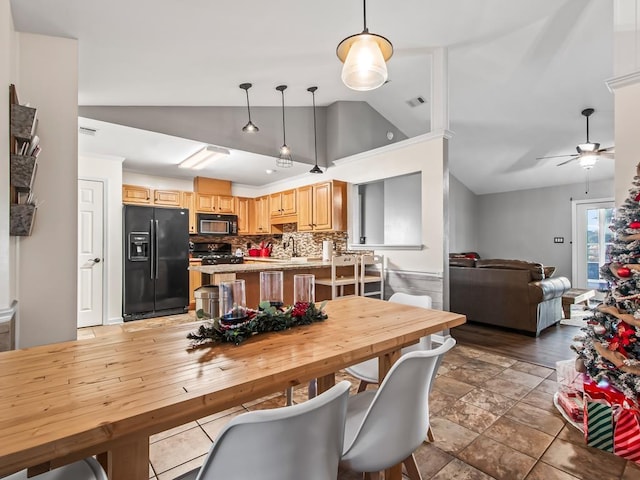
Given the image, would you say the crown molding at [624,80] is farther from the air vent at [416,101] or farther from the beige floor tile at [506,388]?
the air vent at [416,101]

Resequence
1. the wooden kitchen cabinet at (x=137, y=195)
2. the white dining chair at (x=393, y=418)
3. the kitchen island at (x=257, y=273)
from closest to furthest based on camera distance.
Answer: the white dining chair at (x=393, y=418)
the kitchen island at (x=257, y=273)
the wooden kitchen cabinet at (x=137, y=195)

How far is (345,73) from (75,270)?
226cm

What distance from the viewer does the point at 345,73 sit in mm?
1781

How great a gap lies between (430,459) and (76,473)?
1.63 m

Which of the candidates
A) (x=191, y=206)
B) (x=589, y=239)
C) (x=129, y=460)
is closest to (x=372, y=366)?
(x=129, y=460)

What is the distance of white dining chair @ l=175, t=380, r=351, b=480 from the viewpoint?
71 cm

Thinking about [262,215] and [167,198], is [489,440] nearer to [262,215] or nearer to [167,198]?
[262,215]

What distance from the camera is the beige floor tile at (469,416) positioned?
2.10 metres

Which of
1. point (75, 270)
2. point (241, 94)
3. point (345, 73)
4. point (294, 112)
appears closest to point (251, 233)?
point (294, 112)

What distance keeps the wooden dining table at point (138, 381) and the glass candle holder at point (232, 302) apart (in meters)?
0.13

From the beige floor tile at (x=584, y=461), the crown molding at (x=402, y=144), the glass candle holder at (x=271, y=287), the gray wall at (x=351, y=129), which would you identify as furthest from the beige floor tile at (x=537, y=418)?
the gray wall at (x=351, y=129)

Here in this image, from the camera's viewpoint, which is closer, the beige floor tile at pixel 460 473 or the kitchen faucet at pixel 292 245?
the beige floor tile at pixel 460 473

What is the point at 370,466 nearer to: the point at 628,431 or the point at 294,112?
the point at 628,431

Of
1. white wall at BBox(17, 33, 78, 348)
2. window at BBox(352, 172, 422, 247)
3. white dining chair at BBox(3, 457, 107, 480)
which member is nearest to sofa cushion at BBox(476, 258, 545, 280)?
window at BBox(352, 172, 422, 247)
